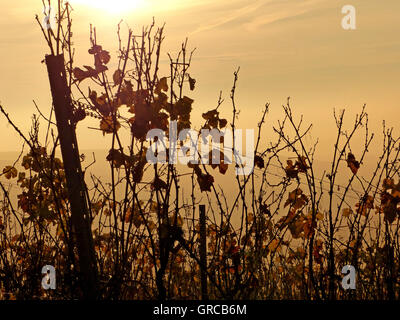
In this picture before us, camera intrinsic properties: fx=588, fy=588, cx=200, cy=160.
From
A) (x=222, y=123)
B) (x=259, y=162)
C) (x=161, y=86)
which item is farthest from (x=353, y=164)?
(x=161, y=86)

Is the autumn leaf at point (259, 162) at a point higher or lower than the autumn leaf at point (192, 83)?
lower

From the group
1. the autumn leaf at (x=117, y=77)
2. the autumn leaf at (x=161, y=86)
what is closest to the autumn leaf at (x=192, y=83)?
the autumn leaf at (x=161, y=86)

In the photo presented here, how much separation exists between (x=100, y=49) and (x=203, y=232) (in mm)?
1615

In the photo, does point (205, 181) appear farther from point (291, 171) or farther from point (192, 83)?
point (291, 171)

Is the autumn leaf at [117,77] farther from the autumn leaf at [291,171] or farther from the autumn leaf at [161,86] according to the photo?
the autumn leaf at [291,171]

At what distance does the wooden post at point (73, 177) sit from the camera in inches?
→ 123

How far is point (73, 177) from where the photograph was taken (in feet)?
10.3

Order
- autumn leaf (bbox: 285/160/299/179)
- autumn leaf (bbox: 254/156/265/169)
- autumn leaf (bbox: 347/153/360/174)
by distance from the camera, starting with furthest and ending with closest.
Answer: autumn leaf (bbox: 285/160/299/179)
autumn leaf (bbox: 347/153/360/174)
autumn leaf (bbox: 254/156/265/169)

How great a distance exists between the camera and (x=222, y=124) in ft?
11.4

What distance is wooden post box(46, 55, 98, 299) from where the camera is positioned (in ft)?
10.2

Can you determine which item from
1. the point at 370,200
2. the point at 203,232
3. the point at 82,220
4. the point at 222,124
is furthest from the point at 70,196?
the point at 370,200

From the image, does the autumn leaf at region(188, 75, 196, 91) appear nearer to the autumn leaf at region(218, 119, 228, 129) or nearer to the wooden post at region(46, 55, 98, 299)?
the autumn leaf at region(218, 119, 228, 129)

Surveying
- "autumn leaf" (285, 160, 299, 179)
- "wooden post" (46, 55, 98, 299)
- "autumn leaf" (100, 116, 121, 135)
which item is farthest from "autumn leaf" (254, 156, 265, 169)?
"wooden post" (46, 55, 98, 299)
